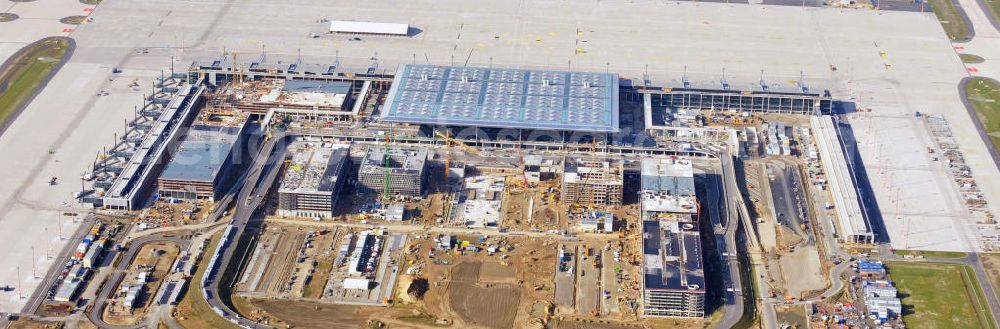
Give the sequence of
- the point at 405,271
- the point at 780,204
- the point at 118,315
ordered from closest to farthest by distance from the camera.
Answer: the point at 118,315 → the point at 405,271 → the point at 780,204

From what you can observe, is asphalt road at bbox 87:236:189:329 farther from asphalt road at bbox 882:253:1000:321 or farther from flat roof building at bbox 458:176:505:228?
Result: asphalt road at bbox 882:253:1000:321

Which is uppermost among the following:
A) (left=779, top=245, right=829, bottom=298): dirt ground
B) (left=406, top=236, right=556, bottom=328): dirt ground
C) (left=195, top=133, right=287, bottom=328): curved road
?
(left=195, top=133, right=287, bottom=328): curved road

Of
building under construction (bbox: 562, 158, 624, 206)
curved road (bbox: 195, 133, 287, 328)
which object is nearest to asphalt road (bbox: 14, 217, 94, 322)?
curved road (bbox: 195, 133, 287, 328)

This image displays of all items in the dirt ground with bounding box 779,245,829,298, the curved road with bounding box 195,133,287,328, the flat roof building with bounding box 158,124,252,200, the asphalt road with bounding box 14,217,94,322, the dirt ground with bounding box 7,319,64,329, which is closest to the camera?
the dirt ground with bounding box 7,319,64,329

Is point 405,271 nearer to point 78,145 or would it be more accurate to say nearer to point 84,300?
point 84,300

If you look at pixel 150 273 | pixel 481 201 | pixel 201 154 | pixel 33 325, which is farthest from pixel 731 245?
pixel 33 325

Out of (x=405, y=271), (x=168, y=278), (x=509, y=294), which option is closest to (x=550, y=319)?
(x=509, y=294)

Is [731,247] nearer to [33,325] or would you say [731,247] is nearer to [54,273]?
[54,273]

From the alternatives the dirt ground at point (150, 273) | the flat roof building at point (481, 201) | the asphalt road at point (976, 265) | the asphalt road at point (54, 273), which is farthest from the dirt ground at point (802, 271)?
the asphalt road at point (54, 273)

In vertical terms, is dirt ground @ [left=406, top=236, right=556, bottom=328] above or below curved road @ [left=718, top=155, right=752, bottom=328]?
above
